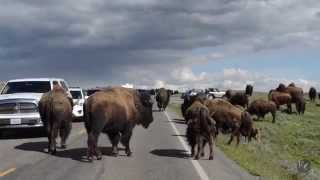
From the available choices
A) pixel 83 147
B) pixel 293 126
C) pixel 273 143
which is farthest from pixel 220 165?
pixel 293 126

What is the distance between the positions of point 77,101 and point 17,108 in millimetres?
11108

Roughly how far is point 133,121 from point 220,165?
2.79 meters

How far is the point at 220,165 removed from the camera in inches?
660

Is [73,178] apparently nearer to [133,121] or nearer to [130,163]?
[130,163]

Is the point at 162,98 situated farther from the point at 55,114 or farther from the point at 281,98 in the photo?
the point at 55,114

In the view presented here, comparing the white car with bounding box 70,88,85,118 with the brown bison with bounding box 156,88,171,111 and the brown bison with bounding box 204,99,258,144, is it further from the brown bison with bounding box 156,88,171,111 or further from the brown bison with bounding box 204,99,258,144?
the brown bison with bounding box 156,88,171,111

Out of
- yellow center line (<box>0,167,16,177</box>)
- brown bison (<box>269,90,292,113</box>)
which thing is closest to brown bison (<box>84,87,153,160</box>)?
yellow center line (<box>0,167,16,177</box>)

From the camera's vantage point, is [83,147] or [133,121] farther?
[83,147]

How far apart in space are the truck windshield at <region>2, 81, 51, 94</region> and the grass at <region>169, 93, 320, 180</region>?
7.22 m

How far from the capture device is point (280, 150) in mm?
26953

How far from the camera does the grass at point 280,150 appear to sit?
56.5 feet

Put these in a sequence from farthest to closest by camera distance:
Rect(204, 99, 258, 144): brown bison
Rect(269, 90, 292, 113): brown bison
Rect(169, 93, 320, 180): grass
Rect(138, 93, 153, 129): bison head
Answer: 1. Rect(269, 90, 292, 113): brown bison
2. Rect(204, 99, 258, 144): brown bison
3. Rect(138, 93, 153, 129): bison head
4. Rect(169, 93, 320, 180): grass

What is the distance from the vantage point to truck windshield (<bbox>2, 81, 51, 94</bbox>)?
26.5 metres

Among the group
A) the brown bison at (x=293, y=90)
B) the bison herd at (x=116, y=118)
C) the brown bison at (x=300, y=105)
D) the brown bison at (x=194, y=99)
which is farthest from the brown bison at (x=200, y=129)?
the brown bison at (x=293, y=90)
